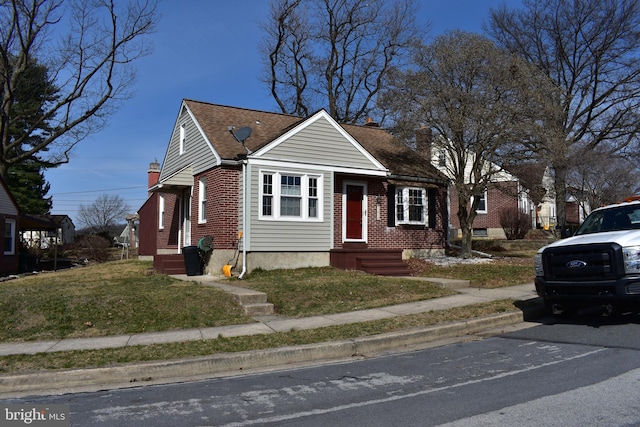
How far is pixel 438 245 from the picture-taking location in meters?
20.3

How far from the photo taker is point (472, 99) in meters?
17.2

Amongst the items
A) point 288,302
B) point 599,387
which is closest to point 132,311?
point 288,302

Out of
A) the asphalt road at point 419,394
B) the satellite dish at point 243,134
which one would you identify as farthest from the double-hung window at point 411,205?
the asphalt road at point 419,394

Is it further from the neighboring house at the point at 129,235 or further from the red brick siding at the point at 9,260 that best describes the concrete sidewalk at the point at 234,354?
the neighboring house at the point at 129,235

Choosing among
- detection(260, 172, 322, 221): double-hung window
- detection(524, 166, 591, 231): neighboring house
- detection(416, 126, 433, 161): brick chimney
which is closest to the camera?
detection(260, 172, 322, 221): double-hung window

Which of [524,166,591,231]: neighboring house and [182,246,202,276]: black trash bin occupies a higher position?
[524,166,591,231]: neighboring house

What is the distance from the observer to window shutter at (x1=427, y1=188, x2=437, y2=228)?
19953mm

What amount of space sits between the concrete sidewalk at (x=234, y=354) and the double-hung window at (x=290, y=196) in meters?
6.27

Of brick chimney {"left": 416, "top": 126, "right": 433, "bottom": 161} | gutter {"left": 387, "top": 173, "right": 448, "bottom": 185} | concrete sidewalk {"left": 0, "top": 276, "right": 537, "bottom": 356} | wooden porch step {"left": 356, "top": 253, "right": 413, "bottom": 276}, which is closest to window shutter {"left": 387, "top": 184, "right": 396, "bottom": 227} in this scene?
gutter {"left": 387, "top": 173, "right": 448, "bottom": 185}

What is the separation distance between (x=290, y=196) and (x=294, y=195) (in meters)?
0.15

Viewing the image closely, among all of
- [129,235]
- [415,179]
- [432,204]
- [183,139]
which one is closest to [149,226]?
[183,139]

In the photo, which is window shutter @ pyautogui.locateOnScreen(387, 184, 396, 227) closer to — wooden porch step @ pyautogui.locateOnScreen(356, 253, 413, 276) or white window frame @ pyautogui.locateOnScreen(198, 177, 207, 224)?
wooden porch step @ pyautogui.locateOnScreen(356, 253, 413, 276)

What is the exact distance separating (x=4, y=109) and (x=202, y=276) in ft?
66.4

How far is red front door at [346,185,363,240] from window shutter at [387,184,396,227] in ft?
3.90
